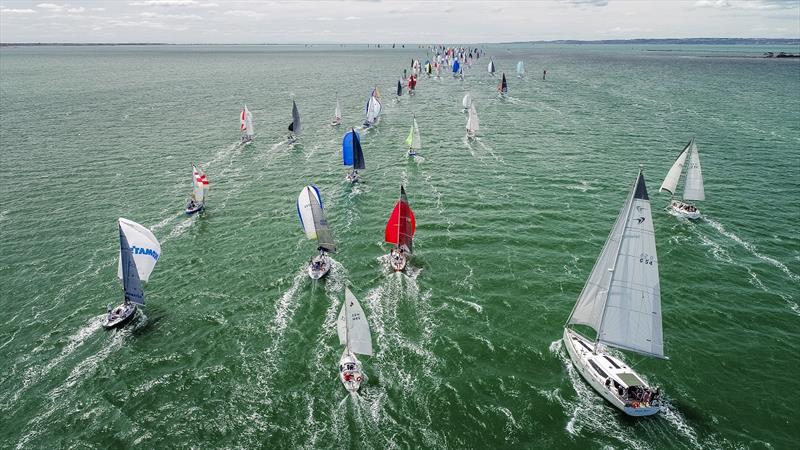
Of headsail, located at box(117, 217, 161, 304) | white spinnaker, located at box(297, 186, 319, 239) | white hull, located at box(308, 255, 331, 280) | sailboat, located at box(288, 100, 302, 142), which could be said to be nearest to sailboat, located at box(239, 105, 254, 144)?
sailboat, located at box(288, 100, 302, 142)

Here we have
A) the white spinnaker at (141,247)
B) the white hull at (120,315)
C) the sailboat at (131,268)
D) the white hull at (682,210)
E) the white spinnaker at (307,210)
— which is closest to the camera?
the white hull at (120,315)

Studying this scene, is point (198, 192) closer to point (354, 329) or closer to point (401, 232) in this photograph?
point (401, 232)

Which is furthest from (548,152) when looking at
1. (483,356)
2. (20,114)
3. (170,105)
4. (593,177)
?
(20,114)

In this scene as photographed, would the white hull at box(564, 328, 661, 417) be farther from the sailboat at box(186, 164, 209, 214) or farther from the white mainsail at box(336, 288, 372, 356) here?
the sailboat at box(186, 164, 209, 214)

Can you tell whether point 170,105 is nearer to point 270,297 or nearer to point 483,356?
point 270,297

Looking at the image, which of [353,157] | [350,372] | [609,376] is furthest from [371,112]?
[609,376]

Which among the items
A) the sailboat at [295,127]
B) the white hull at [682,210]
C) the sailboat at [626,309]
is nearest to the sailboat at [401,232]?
the sailboat at [626,309]

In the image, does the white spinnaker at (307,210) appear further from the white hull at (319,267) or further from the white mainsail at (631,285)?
the white mainsail at (631,285)
